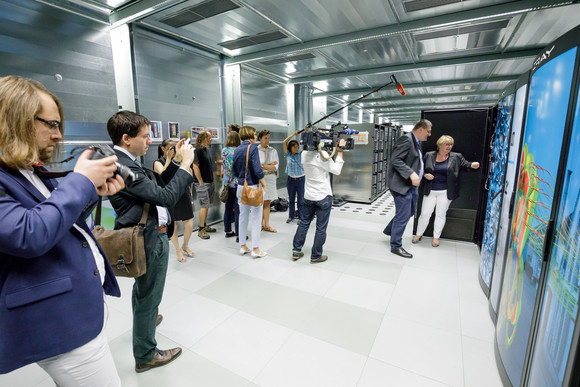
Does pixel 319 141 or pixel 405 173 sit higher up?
pixel 319 141

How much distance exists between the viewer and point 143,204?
1590 millimetres

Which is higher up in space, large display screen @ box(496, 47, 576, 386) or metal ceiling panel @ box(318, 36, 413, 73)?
metal ceiling panel @ box(318, 36, 413, 73)

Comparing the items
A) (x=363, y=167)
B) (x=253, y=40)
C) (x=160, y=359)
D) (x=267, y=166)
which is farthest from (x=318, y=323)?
(x=363, y=167)

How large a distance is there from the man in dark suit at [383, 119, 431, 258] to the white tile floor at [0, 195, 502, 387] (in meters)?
0.41

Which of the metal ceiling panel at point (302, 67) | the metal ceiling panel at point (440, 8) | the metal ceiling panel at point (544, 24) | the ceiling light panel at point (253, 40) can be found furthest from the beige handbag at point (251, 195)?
the metal ceiling panel at point (544, 24)

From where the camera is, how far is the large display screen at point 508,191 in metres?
2.01

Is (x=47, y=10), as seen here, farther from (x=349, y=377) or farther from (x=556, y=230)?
(x=556, y=230)

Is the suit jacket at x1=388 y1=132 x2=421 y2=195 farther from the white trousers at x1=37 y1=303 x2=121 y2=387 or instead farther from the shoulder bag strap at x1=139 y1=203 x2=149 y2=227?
the white trousers at x1=37 y1=303 x2=121 y2=387

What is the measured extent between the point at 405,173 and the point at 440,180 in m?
0.82

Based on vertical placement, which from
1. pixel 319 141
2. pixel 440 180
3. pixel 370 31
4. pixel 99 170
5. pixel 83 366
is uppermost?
pixel 370 31

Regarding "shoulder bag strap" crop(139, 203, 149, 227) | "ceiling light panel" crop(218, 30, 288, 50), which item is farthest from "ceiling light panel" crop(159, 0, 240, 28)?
"shoulder bag strap" crop(139, 203, 149, 227)

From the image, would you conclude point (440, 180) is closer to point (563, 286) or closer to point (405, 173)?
point (405, 173)

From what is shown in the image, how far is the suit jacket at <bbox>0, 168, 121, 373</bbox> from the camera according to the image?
0.72m

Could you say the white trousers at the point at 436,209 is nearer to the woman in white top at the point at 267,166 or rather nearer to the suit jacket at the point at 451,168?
the suit jacket at the point at 451,168
